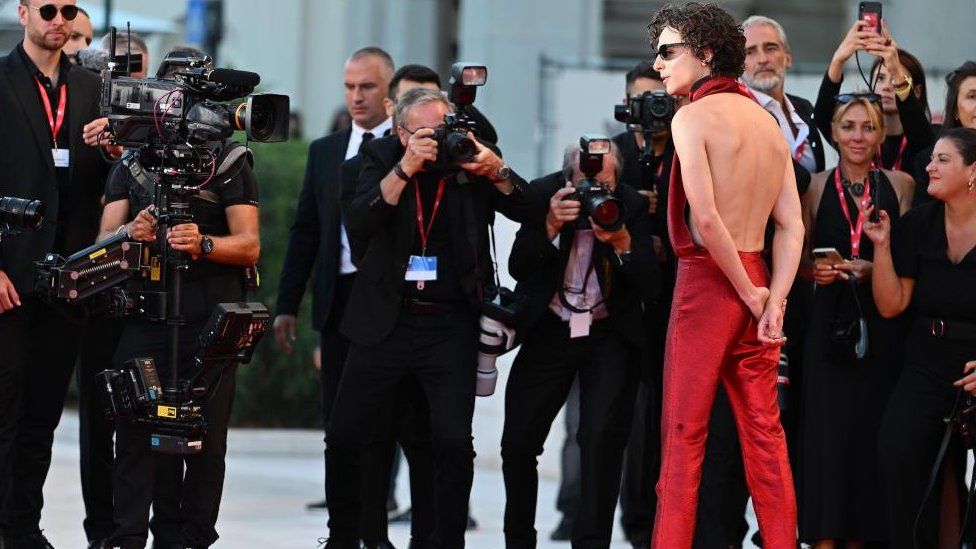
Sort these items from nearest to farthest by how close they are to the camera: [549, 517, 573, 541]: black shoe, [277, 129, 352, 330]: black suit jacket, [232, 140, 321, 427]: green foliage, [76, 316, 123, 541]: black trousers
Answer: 1. [76, 316, 123, 541]: black trousers
2. [277, 129, 352, 330]: black suit jacket
3. [549, 517, 573, 541]: black shoe
4. [232, 140, 321, 427]: green foliage

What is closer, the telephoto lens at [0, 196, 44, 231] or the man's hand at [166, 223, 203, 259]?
the man's hand at [166, 223, 203, 259]

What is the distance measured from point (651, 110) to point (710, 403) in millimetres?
1594

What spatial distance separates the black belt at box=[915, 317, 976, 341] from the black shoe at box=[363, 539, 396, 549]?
8.20 feet

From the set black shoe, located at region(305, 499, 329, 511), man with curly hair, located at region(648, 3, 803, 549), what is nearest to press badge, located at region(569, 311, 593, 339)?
man with curly hair, located at region(648, 3, 803, 549)

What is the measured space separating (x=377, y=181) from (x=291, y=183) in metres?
4.58

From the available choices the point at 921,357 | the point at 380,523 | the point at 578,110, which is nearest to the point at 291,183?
the point at 578,110

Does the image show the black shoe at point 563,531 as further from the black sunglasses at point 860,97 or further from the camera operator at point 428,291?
the black sunglasses at point 860,97

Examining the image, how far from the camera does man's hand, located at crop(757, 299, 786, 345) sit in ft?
20.2

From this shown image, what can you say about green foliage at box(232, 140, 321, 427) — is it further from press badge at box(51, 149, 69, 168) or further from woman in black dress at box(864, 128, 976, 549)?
woman in black dress at box(864, 128, 976, 549)

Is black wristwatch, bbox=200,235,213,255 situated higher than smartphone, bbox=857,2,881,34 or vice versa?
smartphone, bbox=857,2,881,34

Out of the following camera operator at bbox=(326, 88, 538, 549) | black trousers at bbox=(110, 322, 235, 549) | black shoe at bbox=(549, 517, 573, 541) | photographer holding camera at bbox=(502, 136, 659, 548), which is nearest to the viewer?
black trousers at bbox=(110, 322, 235, 549)

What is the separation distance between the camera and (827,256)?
7109 millimetres

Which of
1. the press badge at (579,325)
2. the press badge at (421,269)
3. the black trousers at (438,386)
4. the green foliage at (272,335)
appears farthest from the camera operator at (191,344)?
the green foliage at (272,335)

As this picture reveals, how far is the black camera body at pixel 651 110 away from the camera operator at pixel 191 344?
1.60 metres
